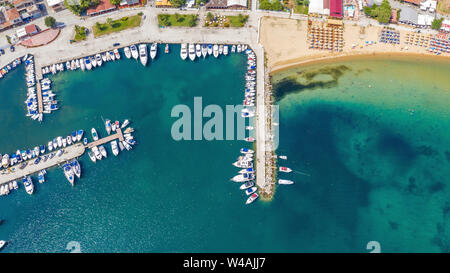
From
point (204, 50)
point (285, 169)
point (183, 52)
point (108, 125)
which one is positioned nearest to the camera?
point (285, 169)

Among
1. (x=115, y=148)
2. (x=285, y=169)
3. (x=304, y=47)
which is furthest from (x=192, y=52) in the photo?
(x=285, y=169)

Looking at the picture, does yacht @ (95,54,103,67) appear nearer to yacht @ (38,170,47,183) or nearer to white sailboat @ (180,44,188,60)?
white sailboat @ (180,44,188,60)

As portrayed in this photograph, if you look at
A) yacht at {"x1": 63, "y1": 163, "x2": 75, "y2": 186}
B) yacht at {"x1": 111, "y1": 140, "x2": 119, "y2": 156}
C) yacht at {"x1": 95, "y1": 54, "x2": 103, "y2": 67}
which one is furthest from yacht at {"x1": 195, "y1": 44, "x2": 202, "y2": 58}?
yacht at {"x1": 63, "y1": 163, "x2": 75, "y2": 186}

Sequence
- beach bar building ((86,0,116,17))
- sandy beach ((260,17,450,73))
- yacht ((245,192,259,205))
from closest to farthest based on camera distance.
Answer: yacht ((245,192,259,205)) → sandy beach ((260,17,450,73)) → beach bar building ((86,0,116,17))

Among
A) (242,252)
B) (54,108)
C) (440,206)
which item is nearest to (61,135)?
(54,108)

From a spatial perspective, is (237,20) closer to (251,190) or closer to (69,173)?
(251,190)

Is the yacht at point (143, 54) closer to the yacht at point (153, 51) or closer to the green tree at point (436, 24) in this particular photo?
the yacht at point (153, 51)
